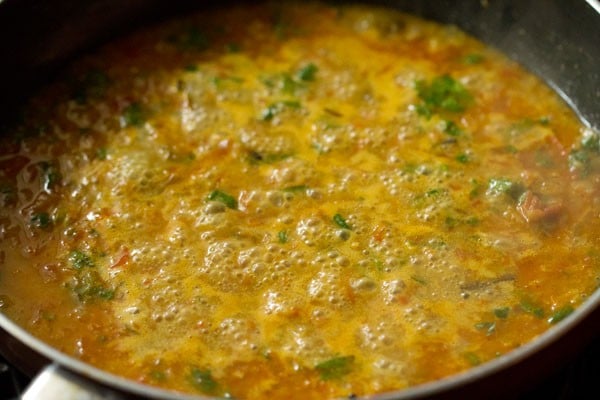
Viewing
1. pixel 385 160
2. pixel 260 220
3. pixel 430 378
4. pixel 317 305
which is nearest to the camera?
pixel 430 378

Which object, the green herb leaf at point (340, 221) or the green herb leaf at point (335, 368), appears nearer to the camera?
the green herb leaf at point (335, 368)

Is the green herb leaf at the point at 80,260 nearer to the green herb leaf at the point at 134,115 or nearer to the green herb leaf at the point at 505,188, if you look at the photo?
the green herb leaf at the point at 134,115

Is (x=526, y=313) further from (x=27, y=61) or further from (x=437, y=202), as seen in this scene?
(x=27, y=61)

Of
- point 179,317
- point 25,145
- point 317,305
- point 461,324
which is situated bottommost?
point 25,145

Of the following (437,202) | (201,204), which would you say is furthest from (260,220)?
(437,202)

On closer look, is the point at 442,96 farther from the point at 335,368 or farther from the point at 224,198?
the point at 335,368

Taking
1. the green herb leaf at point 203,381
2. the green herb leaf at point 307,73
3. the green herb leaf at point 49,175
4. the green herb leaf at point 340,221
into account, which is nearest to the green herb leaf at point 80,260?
the green herb leaf at point 49,175

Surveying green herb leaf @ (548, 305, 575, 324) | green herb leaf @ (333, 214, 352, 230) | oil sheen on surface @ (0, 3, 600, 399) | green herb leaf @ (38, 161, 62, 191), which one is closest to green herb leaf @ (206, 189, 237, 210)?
oil sheen on surface @ (0, 3, 600, 399)
